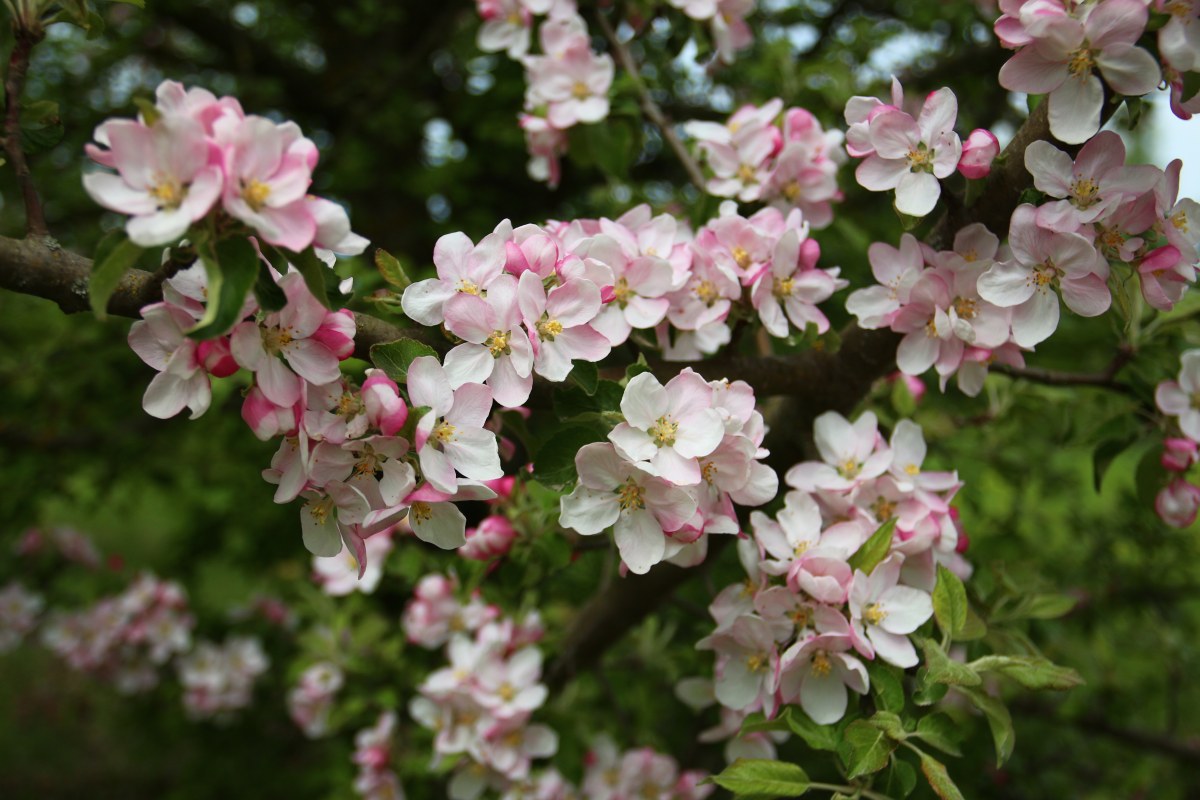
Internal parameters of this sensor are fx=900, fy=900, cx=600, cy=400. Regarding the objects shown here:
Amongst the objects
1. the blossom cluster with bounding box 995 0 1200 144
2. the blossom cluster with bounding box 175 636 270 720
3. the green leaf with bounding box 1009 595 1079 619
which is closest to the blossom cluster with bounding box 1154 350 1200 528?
the green leaf with bounding box 1009 595 1079 619

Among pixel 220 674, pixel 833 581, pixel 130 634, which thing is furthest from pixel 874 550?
pixel 130 634

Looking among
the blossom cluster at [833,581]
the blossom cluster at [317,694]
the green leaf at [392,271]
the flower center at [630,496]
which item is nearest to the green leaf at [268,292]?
→ the green leaf at [392,271]

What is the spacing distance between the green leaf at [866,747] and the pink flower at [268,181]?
924 millimetres

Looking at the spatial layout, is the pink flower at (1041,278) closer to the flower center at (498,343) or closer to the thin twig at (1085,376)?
the thin twig at (1085,376)

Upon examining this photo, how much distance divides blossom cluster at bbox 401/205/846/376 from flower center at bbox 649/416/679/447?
0.38ft

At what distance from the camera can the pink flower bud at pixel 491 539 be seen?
1568 millimetres

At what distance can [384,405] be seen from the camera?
3.43 feet

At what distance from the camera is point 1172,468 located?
1.58m

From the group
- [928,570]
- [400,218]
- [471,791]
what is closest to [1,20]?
[400,218]

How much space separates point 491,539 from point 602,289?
1.85 ft

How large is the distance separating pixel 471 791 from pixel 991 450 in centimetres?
178

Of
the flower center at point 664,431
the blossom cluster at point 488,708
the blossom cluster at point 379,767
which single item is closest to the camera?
the flower center at point 664,431

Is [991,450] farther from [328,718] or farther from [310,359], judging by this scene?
[310,359]

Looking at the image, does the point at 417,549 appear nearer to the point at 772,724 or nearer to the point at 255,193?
the point at 772,724
